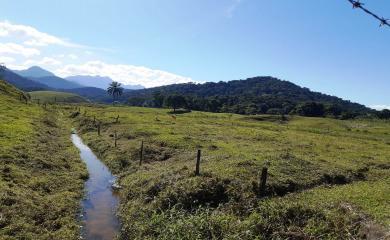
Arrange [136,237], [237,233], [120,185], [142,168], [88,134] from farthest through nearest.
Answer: [88,134], [142,168], [120,185], [136,237], [237,233]

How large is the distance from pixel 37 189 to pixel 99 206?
437 cm

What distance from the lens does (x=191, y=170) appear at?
2984cm

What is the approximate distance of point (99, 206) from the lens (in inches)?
1071

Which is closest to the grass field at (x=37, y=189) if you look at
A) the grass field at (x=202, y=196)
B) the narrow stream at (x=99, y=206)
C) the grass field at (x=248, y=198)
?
the grass field at (x=202, y=196)

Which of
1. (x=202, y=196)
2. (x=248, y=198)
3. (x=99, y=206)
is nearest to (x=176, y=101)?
(x=99, y=206)

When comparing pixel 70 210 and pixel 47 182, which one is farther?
pixel 47 182

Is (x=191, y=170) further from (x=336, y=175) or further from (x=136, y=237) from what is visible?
(x=336, y=175)

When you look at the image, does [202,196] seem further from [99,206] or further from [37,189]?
[37,189]

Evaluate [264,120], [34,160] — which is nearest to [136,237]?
[34,160]

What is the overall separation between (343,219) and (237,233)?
19.4 ft

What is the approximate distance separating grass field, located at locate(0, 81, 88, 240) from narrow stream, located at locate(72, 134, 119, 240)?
0.69 m

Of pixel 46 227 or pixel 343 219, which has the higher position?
pixel 343 219


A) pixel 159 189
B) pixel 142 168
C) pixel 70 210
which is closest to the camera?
pixel 70 210

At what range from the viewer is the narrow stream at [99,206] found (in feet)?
73.4
